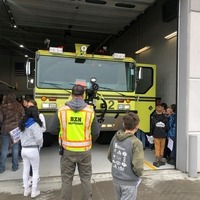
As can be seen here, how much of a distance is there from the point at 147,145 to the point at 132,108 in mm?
2004

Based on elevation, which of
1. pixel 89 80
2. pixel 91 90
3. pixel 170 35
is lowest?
pixel 91 90

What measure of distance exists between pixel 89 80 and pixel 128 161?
14.2ft

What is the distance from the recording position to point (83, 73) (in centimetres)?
719

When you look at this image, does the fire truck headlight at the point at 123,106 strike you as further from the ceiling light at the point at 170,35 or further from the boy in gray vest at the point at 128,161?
the boy in gray vest at the point at 128,161

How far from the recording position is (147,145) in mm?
8875

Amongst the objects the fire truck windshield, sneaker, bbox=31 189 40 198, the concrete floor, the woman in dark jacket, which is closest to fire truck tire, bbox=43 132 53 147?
the concrete floor

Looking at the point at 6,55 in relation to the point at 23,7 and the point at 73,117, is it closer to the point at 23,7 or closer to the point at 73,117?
the point at 23,7

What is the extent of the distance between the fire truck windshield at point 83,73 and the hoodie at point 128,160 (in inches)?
160

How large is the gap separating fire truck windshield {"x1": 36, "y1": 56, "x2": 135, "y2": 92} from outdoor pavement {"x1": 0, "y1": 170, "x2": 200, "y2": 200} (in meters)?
2.52

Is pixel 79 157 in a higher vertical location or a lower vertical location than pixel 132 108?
lower

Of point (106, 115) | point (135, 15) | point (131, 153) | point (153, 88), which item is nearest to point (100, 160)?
point (106, 115)

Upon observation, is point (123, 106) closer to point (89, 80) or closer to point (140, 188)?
point (89, 80)

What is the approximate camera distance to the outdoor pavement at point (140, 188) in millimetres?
4574

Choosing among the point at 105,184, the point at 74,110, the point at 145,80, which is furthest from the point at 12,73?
the point at 74,110
